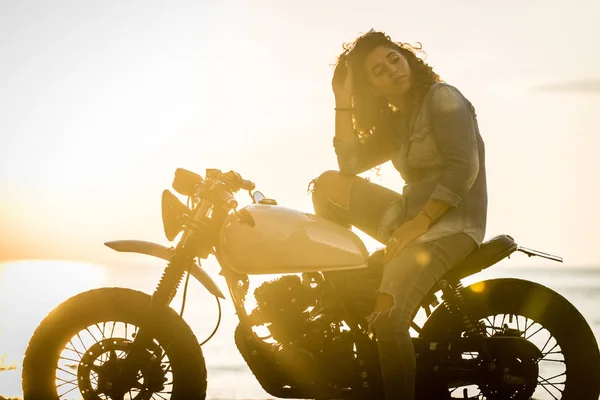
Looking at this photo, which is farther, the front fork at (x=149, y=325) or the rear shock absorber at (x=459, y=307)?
the rear shock absorber at (x=459, y=307)

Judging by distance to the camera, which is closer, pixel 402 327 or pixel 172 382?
pixel 402 327

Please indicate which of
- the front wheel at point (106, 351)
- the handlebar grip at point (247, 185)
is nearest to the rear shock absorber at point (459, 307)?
the handlebar grip at point (247, 185)

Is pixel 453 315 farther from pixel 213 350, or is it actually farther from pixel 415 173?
pixel 213 350

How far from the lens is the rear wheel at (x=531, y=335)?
13.6 feet

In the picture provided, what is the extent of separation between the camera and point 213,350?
12.8m

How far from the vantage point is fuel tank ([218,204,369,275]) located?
3994mm

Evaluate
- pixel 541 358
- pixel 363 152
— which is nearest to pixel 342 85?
pixel 363 152

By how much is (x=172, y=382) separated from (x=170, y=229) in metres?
0.93

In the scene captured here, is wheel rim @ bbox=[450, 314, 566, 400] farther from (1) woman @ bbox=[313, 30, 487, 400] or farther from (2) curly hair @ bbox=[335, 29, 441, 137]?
(2) curly hair @ bbox=[335, 29, 441, 137]

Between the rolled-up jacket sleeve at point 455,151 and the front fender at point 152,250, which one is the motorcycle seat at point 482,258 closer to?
the rolled-up jacket sleeve at point 455,151

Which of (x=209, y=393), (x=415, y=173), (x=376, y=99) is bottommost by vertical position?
(x=209, y=393)

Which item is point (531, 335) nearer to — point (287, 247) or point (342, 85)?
point (287, 247)

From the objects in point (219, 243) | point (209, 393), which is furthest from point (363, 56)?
point (209, 393)

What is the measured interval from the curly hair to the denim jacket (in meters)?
0.14
